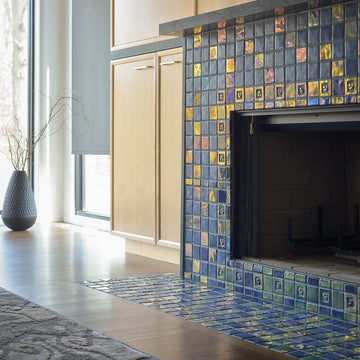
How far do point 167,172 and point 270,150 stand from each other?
938 millimetres

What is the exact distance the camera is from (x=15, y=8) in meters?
7.12

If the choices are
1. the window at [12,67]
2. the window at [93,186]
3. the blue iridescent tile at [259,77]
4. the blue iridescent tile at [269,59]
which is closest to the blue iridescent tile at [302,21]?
the blue iridescent tile at [269,59]

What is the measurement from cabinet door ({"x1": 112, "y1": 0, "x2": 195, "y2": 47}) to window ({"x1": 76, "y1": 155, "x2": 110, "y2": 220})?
1968mm

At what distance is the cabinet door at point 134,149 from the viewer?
466 cm

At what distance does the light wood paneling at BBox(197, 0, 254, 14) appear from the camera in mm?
3677

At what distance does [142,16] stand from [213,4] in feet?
2.95

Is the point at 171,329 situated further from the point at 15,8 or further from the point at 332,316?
the point at 15,8

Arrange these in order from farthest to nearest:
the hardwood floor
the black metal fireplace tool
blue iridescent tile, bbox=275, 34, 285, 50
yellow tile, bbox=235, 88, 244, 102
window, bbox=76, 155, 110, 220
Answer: window, bbox=76, 155, 110, 220 → the black metal fireplace tool → yellow tile, bbox=235, 88, 244, 102 → blue iridescent tile, bbox=275, 34, 285, 50 → the hardwood floor

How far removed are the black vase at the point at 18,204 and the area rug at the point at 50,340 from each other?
324 centimetres

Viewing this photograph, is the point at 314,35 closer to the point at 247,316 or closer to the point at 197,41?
the point at 197,41

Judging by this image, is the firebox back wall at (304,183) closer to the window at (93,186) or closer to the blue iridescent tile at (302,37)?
the blue iridescent tile at (302,37)

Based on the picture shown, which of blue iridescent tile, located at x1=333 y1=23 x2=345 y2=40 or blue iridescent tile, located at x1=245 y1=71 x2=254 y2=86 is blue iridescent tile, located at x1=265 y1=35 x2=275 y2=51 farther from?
blue iridescent tile, located at x1=333 y1=23 x2=345 y2=40

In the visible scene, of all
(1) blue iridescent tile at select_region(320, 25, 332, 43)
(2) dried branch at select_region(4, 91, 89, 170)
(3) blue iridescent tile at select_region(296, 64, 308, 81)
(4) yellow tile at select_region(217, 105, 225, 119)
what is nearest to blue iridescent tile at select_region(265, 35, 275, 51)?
(3) blue iridescent tile at select_region(296, 64, 308, 81)

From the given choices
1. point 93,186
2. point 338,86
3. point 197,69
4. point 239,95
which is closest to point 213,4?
point 197,69
